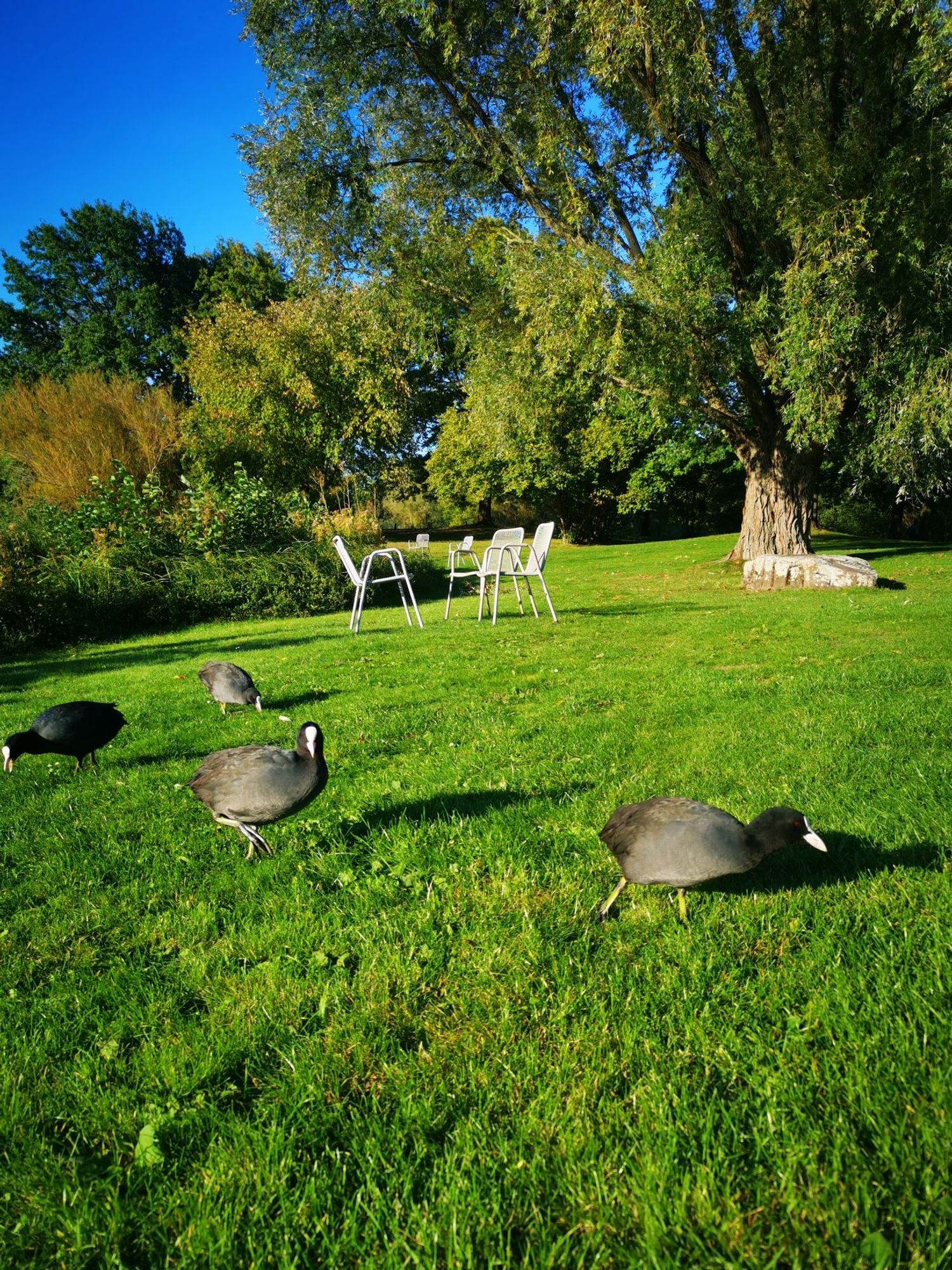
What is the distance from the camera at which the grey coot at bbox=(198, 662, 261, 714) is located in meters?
6.23

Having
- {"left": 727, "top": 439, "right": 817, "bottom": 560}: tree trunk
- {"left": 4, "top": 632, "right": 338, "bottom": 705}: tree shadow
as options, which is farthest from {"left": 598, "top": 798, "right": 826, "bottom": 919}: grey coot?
{"left": 727, "top": 439, "right": 817, "bottom": 560}: tree trunk

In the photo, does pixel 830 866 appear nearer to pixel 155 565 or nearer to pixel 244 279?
pixel 155 565

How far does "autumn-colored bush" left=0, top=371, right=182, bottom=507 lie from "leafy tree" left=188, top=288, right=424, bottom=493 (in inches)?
57.9

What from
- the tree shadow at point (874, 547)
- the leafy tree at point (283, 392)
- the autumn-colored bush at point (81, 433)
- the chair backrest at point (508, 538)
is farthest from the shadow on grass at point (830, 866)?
the leafy tree at point (283, 392)

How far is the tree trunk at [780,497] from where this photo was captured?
665 inches

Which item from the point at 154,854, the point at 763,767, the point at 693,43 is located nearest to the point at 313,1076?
the point at 154,854

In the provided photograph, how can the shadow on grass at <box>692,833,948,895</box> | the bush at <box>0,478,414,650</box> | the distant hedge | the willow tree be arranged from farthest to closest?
1. the bush at <box>0,478,414,650</box>
2. the distant hedge
3. the willow tree
4. the shadow on grass at <box>692,833,948,895</box>

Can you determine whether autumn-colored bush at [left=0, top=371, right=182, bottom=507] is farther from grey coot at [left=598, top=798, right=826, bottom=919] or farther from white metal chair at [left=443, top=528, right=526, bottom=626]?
grey coot at [left=598, top=798, right=826, bottom=919]

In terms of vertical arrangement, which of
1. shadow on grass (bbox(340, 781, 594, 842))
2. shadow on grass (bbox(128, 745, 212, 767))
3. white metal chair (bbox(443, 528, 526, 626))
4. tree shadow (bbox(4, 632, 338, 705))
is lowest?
tree shadow (bbox(4, 632, 338, 705))

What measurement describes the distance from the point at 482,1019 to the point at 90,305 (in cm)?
4993

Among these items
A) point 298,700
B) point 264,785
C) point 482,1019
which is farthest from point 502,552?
point 482,1019

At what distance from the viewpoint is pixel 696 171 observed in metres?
13.5

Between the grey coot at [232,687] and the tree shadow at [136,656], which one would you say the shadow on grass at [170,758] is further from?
the tree shadow at [136,656]

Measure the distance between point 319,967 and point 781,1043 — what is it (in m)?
1.57
